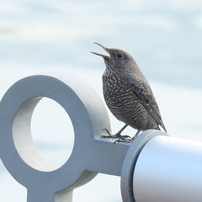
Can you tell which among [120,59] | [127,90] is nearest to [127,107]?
[127,90]

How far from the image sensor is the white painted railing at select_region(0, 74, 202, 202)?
512cm

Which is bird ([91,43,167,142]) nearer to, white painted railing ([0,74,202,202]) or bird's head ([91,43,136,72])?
bird's head ([91,43,136,72])

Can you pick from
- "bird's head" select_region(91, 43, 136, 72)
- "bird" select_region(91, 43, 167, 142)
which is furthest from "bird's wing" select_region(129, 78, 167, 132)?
"bird's head" select_region(91, 43, 136, 72)

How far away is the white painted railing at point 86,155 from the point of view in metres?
5.12

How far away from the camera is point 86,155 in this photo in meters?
5.70

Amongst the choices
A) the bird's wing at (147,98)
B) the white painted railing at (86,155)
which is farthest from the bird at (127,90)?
the white painted railing at (86,155)

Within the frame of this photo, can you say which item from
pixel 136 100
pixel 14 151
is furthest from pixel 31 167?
pixel 136 100

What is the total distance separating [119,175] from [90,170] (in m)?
0.22

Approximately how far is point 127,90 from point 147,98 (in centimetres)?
16

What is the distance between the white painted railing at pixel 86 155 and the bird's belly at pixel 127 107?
722mm

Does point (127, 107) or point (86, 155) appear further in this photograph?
point (127, 107)

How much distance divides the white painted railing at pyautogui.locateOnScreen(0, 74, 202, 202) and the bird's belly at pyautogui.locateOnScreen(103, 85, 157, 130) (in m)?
0.72

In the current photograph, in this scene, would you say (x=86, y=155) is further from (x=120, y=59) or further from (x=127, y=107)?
(x=120, y=59)

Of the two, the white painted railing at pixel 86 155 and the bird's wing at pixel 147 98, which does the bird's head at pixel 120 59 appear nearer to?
the bird's wing at pixel 147 98
